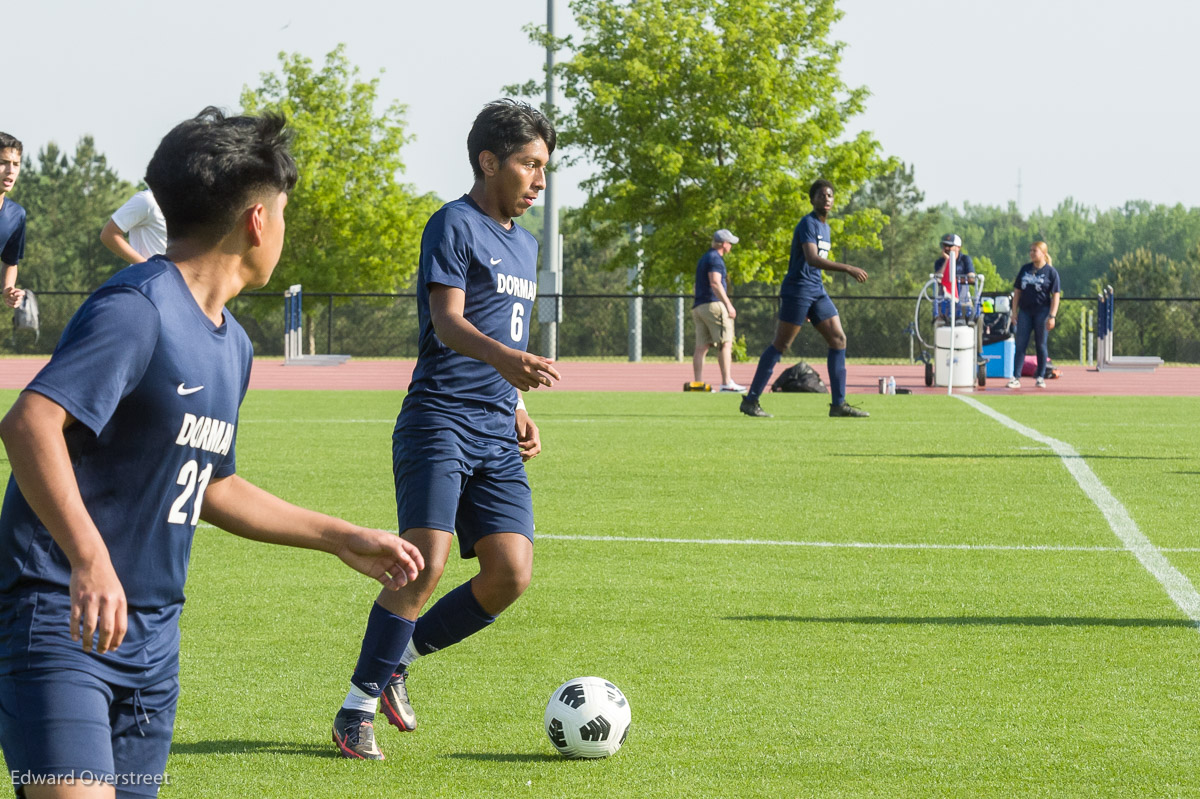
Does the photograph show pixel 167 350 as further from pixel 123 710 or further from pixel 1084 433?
pixel 1084 433

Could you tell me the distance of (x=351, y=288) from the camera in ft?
167

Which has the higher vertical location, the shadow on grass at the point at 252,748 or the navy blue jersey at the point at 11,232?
the navy blue jersey at the point at 11,232

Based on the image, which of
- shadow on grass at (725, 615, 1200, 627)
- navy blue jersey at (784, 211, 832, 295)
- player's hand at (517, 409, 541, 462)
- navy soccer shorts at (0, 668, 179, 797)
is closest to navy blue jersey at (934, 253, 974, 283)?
navy blue jersey at (784, 211, 832, 295)

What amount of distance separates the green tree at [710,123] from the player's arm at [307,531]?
36.2 metres

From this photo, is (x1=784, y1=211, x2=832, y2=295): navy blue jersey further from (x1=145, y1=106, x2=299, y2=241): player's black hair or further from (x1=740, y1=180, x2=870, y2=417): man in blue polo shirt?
(x1=145, y1=106, x2=299, y2=241): player's black hair

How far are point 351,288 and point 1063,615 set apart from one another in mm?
45863

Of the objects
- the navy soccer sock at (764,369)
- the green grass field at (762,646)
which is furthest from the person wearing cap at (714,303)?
the green grass field at (762,646)

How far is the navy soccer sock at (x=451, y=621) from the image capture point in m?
4.78

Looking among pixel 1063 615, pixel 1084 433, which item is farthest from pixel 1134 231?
pixel 1063 615

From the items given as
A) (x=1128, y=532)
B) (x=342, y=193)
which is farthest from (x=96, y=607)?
(x=342, y=193)

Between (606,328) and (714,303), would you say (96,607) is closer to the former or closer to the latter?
(714,303)

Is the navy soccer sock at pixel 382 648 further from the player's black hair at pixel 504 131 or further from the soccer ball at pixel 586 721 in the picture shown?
the player's black hair at pixel 504 131

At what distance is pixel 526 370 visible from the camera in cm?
433

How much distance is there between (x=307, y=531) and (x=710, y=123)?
37.0 m
